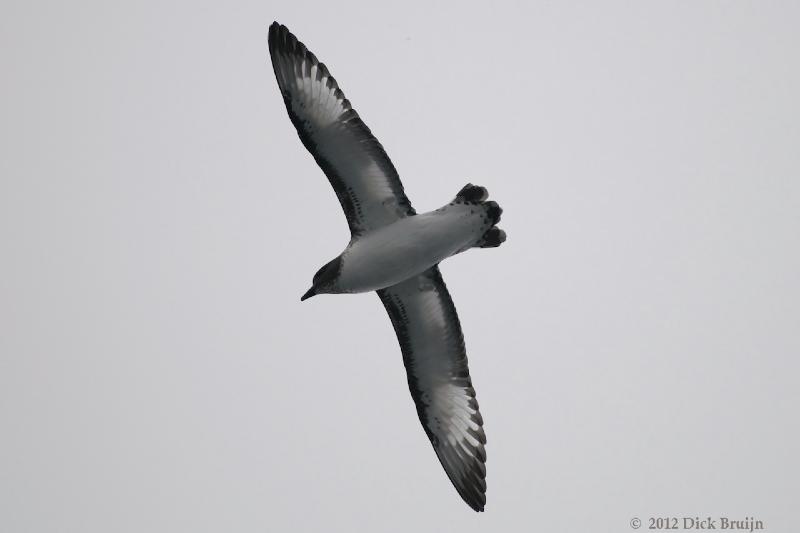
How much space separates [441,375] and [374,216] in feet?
9.69

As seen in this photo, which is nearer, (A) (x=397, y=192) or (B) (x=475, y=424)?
(A) (x=397, y=192)

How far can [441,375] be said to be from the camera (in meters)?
15.1

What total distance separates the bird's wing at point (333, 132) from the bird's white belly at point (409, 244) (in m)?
0.44

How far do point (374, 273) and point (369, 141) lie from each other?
1.91 metres

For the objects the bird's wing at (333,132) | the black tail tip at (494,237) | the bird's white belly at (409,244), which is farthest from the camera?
the black tail tip at (494,237)

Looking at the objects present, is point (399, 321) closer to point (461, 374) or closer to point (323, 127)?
point (461, 374)

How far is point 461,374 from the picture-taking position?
1512 centimetres

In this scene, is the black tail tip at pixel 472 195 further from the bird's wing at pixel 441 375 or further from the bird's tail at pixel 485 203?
the bird's wing at pixel 441 375

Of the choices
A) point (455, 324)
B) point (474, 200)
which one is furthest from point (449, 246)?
point (455, 324)

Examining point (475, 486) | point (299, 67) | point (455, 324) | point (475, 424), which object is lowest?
point (475, 486)

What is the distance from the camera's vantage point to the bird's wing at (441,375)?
14719mm

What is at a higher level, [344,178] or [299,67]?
[299,67]

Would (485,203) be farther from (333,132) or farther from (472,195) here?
(333,132)

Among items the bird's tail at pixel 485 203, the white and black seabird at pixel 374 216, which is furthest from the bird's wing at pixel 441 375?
the bird's tail at pixel 485 203
